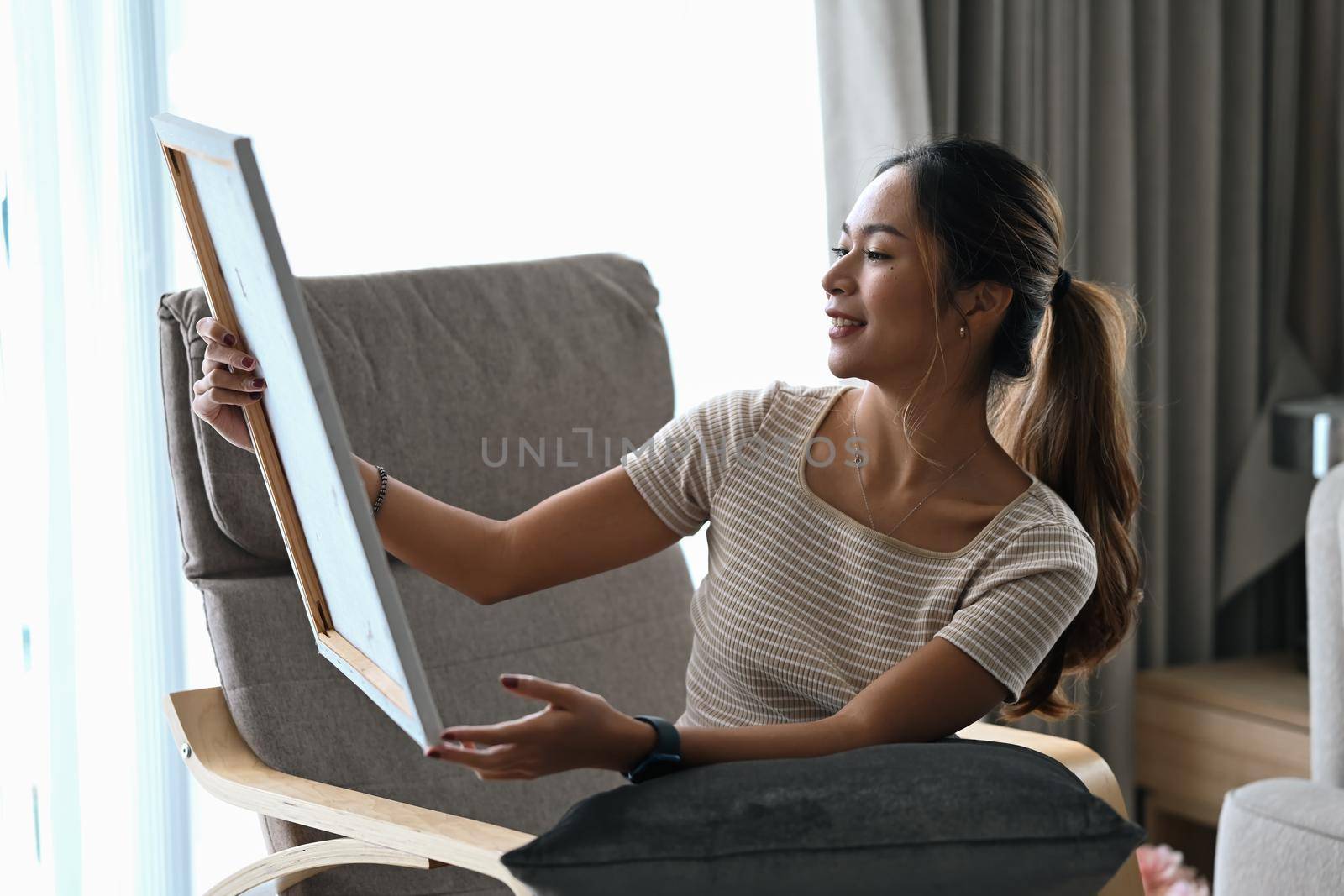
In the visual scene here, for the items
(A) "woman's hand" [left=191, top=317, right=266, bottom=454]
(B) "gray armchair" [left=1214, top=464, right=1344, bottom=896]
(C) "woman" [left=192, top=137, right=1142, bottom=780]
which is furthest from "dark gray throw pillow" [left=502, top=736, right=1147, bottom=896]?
(B) "gray armchair" [left=1214, top=464, right=1344, bottom=896]

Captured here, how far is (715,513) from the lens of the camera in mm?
1421

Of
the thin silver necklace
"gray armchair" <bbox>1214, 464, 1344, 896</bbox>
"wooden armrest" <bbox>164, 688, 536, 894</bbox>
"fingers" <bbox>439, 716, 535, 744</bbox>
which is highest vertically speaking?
the thin silver necklace

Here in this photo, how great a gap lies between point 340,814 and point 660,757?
384 millimetres

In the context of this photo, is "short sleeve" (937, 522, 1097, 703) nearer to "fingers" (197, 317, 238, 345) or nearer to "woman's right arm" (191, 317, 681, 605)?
"woman's right arm" (191, 317, 681, 605)

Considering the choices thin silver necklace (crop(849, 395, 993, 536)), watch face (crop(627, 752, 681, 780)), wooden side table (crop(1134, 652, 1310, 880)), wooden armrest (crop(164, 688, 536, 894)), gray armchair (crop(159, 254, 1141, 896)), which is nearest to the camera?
watch face (crop(627, 752, 681, 780))

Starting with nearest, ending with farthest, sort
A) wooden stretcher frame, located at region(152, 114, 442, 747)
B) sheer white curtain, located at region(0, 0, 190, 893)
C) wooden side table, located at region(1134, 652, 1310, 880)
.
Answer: wooden stretcher frame, located at region(152, 114, 442, 747) → sheer white curtain, located at region(0, 0, 190, 893) → wooden side table, located at region(1134, 652, 1310, 880)

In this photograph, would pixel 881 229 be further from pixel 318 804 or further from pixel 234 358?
pixel 318 804

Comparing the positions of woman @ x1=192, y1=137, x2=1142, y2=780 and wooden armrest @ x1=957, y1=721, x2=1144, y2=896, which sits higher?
woman @ x1=192, y1=137, x2=1142, y2=780

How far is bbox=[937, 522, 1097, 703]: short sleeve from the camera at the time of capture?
1.18 metres

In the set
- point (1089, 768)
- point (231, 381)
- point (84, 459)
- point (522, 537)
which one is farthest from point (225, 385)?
point (1089, 768)

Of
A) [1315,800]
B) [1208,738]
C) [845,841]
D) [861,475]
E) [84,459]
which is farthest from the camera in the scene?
[1208,738]

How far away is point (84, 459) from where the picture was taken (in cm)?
177

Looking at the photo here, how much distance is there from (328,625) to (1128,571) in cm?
81

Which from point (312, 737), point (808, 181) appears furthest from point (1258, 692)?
point (312, 737)
